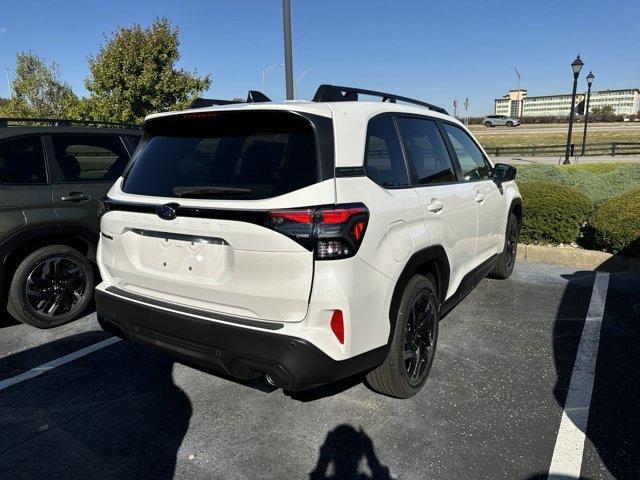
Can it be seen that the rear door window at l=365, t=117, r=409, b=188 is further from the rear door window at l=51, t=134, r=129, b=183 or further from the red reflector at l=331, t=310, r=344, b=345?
the rear door window at l=51, t=134, r=129, b=183

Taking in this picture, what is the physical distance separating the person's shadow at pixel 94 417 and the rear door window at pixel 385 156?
6.07 feet

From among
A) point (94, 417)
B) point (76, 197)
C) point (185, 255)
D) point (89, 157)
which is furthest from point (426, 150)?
point (89, 157)

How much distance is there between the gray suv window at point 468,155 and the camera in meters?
4.08

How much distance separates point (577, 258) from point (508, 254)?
1.32m

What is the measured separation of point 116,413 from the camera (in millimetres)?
3105

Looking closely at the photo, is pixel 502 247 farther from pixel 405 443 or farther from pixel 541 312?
pixel 405 443

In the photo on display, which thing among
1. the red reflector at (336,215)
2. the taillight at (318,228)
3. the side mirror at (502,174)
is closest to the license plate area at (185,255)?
the taillight at (318,228)

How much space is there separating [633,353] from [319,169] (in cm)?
303

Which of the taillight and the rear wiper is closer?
the taillight

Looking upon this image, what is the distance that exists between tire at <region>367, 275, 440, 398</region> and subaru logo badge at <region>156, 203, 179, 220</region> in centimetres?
134

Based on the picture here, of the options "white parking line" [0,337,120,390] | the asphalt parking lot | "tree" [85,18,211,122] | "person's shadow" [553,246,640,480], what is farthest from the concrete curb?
"tree" [85,18,211,122]

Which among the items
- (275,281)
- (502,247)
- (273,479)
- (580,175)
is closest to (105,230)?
(275,281)

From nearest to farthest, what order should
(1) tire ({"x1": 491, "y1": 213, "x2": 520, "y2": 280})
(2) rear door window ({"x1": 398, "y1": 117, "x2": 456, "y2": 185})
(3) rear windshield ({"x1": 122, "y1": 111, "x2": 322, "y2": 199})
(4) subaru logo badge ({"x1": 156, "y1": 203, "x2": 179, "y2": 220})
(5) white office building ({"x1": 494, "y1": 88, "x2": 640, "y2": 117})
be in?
(3) rear windshield ({"x1": 122, "y1": 111, "x2": 322, "y2": 199}), (4) subaru logo badge ({"x1": 156, "y1": 203, "x2": 179, "y2": 220}), (2) rear door window ({"x1": 398, "y1": 117, "x2": 456, "y2": 185}), (1) tire ({"x1": 491, "y1": 213, "x2": 520, "y2": 280}), (5) white office building ({"x1": 494, "y1": 88, "x2": 640, "y2": 117})

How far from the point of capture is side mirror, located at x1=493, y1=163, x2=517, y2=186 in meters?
4.76
